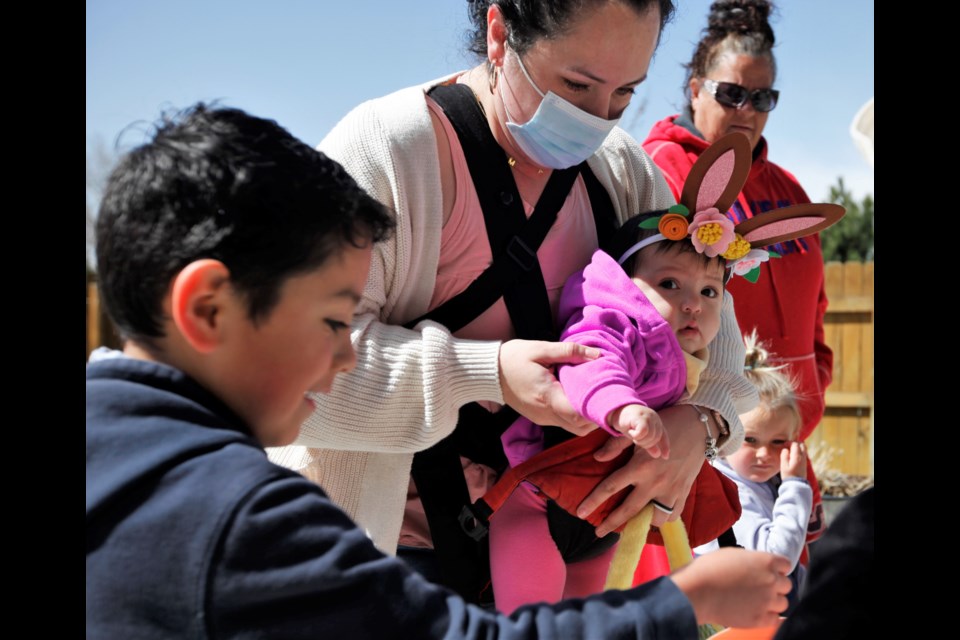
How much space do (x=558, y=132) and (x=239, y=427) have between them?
1003mm

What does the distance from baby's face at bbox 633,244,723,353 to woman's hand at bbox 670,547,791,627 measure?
98 cm

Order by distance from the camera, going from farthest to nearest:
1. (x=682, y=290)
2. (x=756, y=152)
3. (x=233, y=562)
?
(x=756, y=152) → (x=682, y=290) → (x=233, y=562)

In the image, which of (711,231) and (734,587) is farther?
(711,231)

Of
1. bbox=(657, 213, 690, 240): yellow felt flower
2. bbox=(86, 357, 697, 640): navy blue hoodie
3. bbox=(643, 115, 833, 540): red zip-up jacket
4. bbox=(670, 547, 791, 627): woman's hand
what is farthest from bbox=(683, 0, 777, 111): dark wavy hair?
bbox=(86, 357, 697, 640): navy blue hoodie

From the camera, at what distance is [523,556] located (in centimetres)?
197

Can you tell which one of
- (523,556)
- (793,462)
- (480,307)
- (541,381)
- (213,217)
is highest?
(213,217)

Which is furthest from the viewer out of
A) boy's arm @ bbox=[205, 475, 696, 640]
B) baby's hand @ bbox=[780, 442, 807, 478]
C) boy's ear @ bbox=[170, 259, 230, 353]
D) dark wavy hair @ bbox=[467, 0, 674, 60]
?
baby's hand @ bbox=[780, 442, 807, 478]

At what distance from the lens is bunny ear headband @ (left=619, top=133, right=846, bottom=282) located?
2100mm

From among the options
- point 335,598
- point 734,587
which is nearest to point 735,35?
point 734,587

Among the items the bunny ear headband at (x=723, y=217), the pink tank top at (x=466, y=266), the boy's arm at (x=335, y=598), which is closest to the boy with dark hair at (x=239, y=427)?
the boy's arm at (x=335, y=598)

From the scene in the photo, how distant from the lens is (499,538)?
1994 mm

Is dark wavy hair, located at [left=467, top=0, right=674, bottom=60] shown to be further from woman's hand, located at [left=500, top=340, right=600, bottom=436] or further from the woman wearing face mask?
woman's hand, located at [left=500, top=340, right=600, bottom=436]

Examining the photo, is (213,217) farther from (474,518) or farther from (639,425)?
(474,518)
